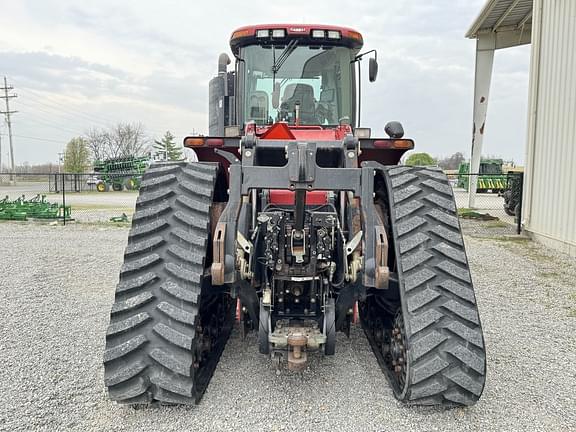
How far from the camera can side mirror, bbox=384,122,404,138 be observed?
4.21 metres

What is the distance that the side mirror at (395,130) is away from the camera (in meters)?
4.21

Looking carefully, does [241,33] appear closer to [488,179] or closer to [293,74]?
[293,74]

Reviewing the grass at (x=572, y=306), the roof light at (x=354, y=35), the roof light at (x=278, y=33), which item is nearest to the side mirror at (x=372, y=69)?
the roof light at (x=354, y=35)

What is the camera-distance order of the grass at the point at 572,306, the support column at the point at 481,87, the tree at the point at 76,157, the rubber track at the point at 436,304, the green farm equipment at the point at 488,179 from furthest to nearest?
1. the tree at the point at 76,157
2. the green farm equipment at the point at 488,179
3. the support column at the point at 481,87
4. the grass at the point at 572,306
5. the rubber track at the point at 436,304

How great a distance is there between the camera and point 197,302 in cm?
309

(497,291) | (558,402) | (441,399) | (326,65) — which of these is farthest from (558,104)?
(441,399)

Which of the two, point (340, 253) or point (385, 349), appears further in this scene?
point (385, 349)

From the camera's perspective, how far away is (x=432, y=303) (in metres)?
3.08

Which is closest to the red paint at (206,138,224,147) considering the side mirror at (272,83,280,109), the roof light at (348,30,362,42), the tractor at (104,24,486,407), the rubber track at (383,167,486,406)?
the tractor at (104,24,486,407)

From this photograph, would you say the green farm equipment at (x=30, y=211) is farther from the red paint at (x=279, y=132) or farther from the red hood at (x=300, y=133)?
the red paint at (x=279, y=132)

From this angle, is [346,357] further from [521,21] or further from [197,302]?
[521,21]

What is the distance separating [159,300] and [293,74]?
9.55 ft

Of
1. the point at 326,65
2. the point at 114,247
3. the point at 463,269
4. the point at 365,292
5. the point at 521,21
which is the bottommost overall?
the point at 114,247

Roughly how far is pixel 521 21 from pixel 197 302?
1704 cm
